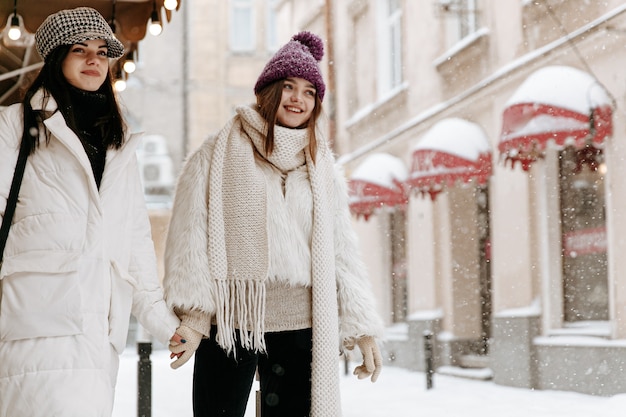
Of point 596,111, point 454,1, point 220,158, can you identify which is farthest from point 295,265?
point 454,1

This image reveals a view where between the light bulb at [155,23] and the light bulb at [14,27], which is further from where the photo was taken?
the light bulb at [155,23]

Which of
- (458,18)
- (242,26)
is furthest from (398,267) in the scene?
(242,26)

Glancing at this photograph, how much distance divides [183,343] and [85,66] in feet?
3.47

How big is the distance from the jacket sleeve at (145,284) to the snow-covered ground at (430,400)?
3817 mm

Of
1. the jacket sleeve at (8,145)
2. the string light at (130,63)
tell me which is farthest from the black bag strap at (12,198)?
the string light at (130,63)

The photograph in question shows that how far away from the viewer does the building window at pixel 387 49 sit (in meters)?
16.7

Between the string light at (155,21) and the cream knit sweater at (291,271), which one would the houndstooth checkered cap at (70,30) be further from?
the string light at (155,21)

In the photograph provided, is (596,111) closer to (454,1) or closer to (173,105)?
(454,1)

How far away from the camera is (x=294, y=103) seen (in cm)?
372

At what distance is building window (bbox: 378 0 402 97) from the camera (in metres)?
16.7

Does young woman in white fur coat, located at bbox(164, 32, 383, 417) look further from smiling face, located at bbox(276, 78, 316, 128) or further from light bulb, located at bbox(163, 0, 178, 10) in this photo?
light bulb, located at bbox(163, 0, 178, 10)

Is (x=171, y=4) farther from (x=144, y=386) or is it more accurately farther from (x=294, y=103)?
(x=144, y=386)

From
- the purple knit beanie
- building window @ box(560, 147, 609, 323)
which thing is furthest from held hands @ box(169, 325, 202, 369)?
building window @ box(560, 147, 609, 323)

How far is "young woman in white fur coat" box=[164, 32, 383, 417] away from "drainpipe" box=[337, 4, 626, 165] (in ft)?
21.2
